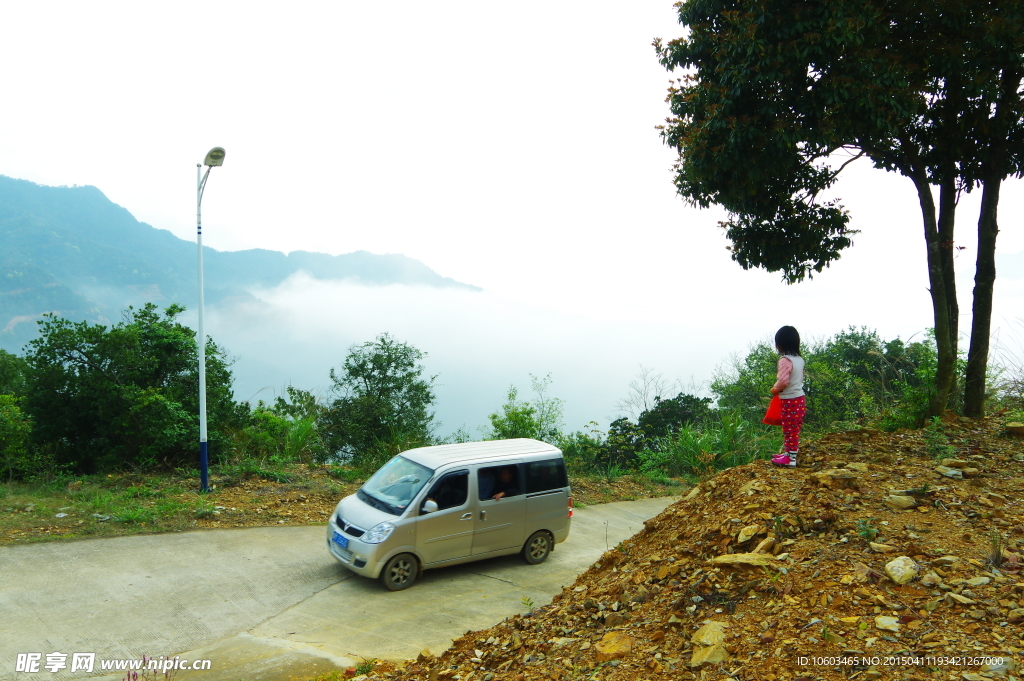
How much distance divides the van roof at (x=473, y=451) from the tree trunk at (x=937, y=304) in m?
5.31

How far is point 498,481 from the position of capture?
350 inches

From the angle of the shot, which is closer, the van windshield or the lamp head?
the van windshield

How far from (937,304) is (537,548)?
6689mm

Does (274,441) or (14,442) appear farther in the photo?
(274,441)

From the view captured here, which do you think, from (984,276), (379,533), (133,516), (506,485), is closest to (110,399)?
(133,516)

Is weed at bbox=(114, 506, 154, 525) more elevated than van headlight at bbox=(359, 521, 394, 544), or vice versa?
van headlight at bbox=(359, 521, 394, 544)

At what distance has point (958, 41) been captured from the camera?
27.8 feet

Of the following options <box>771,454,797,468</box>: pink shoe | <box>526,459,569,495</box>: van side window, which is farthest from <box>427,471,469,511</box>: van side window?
<box>771,454,797,468</box>: pink shoe

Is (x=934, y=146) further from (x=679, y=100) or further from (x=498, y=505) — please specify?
(x=498, y=505)

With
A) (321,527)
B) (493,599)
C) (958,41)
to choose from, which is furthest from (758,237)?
(321,527)

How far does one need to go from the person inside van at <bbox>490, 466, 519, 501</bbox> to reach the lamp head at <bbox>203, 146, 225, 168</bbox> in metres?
7.71

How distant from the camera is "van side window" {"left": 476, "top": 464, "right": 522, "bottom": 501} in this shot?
8719 mm

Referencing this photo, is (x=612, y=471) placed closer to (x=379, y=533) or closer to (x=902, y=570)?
(x=379, y=533)

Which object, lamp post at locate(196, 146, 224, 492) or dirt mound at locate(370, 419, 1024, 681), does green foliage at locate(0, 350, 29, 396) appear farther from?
dirt mound at locate(370, 419, 1024, 681)
